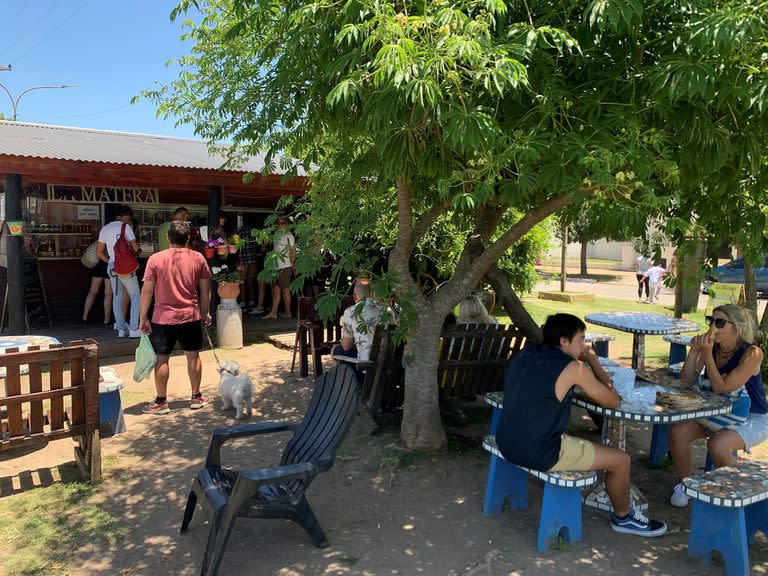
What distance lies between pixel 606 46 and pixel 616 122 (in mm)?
502

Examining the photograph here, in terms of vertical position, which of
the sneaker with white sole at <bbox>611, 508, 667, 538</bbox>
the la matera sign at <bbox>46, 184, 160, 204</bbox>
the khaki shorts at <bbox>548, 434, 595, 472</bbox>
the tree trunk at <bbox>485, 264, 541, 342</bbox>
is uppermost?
the la matera sign at <bbox>46, 184, 160, 204</bbox>

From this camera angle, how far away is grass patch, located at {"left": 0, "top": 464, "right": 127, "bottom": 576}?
10.8 ft

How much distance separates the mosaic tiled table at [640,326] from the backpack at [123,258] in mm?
5924

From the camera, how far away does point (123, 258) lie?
27.2ft

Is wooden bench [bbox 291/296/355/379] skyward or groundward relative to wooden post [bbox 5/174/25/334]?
groundward

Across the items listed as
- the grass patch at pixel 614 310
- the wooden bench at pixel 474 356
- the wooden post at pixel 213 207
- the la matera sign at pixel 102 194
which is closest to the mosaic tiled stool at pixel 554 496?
the wooden bench at pixel 474 356

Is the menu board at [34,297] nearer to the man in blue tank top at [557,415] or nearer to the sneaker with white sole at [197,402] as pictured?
the sneaker with white sole at [197,402]

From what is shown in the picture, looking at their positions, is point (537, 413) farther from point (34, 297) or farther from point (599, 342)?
point (34, 297)

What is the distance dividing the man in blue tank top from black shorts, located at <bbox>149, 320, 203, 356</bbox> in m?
3.35

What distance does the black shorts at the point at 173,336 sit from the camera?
569cm

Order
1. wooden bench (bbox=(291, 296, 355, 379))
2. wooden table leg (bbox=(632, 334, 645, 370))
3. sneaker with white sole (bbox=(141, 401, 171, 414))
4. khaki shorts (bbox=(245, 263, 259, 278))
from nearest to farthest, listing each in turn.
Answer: sneaker with white sole (bbox=(141, 401, 171, 414)) < wooden table leg (bbox=(632, 334, 645, 370)) < wooden bench (bbox=(291, 296, 355, 379)) < khaki shorts (bbox=(245, 263, 259, 278))

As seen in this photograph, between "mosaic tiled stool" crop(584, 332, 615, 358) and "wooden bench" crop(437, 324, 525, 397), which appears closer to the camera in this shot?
"wooden bench" crop(437, 324, 525, 397)

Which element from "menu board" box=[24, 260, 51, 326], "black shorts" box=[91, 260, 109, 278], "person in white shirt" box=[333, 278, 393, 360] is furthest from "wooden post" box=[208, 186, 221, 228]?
"person in white shirt" box=[333, 278, 393, 360]

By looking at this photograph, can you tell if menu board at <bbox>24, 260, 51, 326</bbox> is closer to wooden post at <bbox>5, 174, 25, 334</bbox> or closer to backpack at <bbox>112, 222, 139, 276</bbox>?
wooden post at <bbox>5, 174, 25, 334</bbox>
